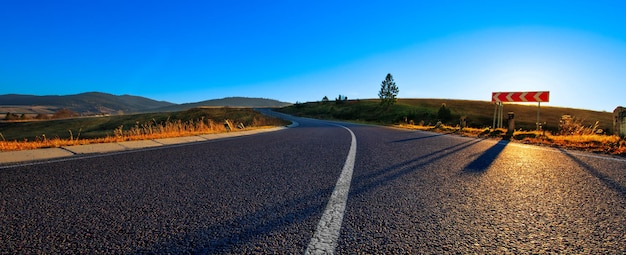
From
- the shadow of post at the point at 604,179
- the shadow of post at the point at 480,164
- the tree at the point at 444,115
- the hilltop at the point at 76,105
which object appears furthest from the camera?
the hilltop at the point at 76,105

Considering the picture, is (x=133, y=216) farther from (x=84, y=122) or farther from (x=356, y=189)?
(x=84, y=122)

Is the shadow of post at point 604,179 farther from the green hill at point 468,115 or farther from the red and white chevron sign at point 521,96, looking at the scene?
the green hill at point 468,115

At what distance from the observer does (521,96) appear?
12.6m

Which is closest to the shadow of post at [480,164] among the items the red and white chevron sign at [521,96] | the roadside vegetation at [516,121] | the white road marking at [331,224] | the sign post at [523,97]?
the white road marking at [331,224]

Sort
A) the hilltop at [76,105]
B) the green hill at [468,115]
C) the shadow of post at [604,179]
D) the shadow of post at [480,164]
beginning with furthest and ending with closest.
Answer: the hilltop at [76,105], the green hill at [468,115], the shadow of post at [480,164], the shadow of post at [604,179]

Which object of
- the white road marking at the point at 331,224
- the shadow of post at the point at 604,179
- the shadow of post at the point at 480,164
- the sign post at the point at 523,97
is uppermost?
the sign post at the point at 523,97

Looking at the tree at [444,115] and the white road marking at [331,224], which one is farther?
the tree at [444,115]

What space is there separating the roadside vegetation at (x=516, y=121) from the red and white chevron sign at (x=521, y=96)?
104 centimetres

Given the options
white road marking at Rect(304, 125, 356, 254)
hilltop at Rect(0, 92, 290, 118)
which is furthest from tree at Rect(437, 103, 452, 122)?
hilltop at Rect(0, 92, 290, 118)

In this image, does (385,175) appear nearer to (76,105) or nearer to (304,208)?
(304,208)

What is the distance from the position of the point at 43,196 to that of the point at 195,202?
5.09 feet

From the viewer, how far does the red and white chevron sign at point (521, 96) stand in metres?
11.8

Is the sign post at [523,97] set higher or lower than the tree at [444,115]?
higher

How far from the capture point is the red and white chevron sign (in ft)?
38.8
